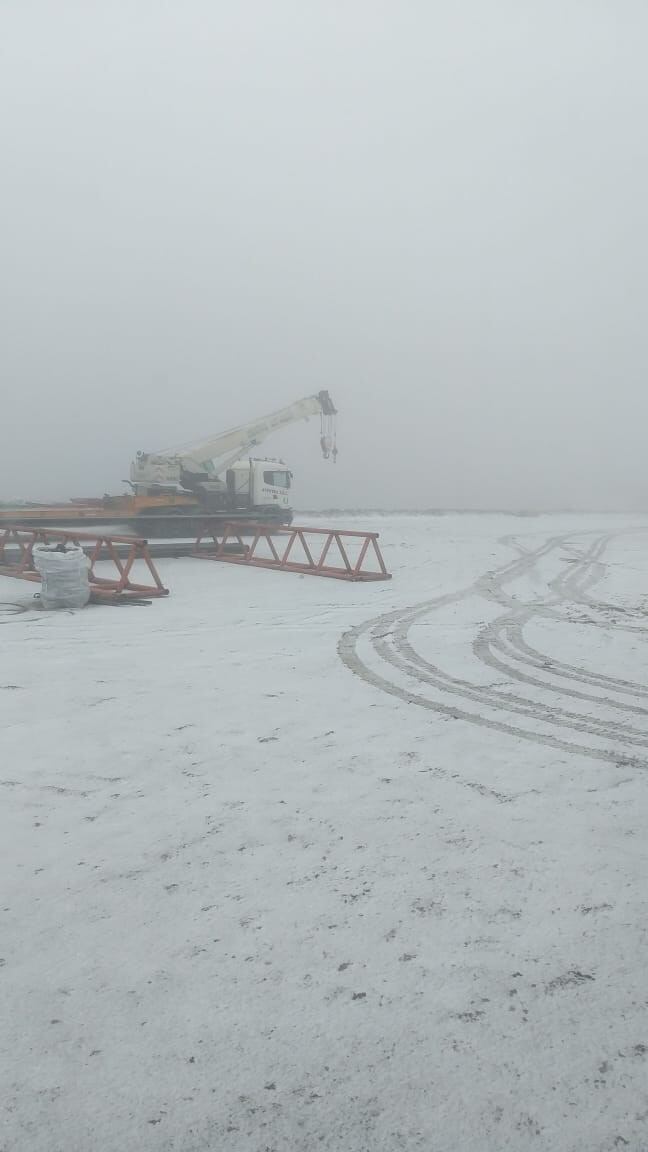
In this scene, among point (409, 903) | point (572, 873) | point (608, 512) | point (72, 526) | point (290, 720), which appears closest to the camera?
point (409, 903)

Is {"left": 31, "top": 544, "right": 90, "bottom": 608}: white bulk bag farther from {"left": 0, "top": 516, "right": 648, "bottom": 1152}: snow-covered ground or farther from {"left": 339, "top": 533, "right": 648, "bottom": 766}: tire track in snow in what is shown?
{"left": 339, "top": 533, "right": 648, "bottom": 766}: tire track in snow

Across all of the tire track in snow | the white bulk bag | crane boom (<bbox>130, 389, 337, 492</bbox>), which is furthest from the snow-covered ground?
crane boom (<bbox>130, 389, 337, 492</bbox>)

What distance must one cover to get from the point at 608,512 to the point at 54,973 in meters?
54.9

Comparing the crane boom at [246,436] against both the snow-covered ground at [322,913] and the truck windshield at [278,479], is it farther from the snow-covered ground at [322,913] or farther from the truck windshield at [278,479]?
the snow-covered ground at [322,913]

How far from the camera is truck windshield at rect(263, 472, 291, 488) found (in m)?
22.6

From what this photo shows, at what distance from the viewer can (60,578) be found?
31.8ft

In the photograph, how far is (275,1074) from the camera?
83.7 inches

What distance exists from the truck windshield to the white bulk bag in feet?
43.1

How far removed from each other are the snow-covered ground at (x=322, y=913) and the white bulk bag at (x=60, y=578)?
3481 millimetres

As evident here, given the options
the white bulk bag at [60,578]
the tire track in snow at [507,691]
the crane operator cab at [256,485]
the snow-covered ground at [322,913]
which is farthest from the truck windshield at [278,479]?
the snow-covered ground at [322,913]

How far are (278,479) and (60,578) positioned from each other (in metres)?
13.9

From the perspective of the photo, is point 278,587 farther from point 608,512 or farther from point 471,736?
point 608,512

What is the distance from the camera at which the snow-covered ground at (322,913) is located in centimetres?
204

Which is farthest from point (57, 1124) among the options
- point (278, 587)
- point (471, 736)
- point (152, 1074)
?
point (278, 587)
